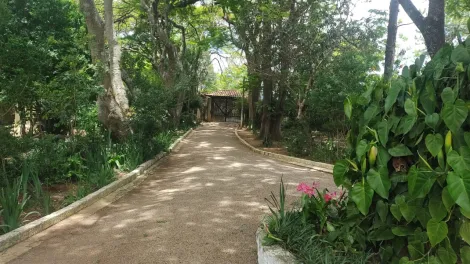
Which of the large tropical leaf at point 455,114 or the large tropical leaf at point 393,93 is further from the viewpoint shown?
the large tropical leaf at point 393,93

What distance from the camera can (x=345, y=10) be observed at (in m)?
12.5

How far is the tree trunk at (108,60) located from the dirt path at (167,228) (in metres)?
2.82

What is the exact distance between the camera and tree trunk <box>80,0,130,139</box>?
901 cm

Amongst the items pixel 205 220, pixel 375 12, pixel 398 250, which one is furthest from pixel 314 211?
pixel 375 12

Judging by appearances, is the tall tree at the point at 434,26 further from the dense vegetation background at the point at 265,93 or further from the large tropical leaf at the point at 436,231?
the large tropical leaf at the point at 436,231

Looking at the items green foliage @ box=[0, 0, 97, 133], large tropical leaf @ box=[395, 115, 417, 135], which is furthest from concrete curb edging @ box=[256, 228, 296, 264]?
green foliage @ box=[0, 0, 97, 133]

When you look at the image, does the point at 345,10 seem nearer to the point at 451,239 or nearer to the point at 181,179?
the point at 181,179

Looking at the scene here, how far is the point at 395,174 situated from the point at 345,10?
37.8 ft

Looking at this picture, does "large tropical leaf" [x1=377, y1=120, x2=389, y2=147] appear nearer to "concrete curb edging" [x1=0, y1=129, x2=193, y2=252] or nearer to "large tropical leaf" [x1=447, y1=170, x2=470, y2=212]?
"large tropical leaf" [x1=447, y1=170, x2=470, y2=212]

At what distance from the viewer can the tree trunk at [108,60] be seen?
29.6 feet

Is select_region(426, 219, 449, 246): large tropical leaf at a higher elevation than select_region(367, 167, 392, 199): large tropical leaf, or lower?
lower

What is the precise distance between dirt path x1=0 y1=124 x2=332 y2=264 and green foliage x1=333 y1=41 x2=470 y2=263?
1386 millimetres

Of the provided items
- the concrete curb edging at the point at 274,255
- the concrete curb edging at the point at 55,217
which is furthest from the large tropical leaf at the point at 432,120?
the concrete curb edging at the point at 55,217

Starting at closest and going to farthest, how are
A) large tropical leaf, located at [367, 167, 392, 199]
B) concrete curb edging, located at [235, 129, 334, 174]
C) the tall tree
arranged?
large tropical leaf, located at [367, 167, 392, 199] → the tall tree → concrete curb edging, located at [235, 129, 334, 174]
